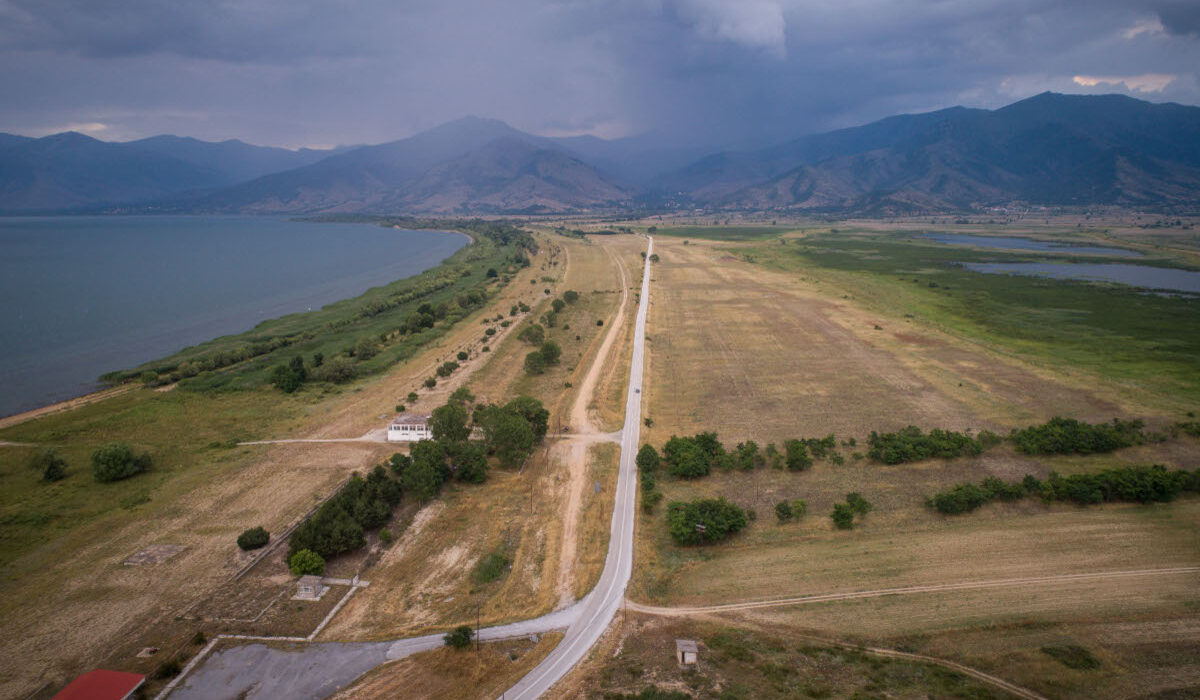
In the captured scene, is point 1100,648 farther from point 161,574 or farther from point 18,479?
point 18,479

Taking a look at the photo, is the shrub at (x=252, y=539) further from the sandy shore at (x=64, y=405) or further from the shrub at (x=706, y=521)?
the sandy shore at (x=64, y=405)

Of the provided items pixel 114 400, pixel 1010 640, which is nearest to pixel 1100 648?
pixel 1010 640

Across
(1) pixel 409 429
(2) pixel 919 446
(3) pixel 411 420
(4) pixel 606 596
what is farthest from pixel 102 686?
(2) pixel 919 446

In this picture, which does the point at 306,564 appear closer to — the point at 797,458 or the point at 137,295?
the point at 797,458

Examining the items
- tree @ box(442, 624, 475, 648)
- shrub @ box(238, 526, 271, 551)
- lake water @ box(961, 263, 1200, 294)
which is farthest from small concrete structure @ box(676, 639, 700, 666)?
lake water @ box(961, 263, 1200, 294)

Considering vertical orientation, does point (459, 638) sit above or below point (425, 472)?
below

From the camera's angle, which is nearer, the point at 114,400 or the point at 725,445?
the point at 725,445
